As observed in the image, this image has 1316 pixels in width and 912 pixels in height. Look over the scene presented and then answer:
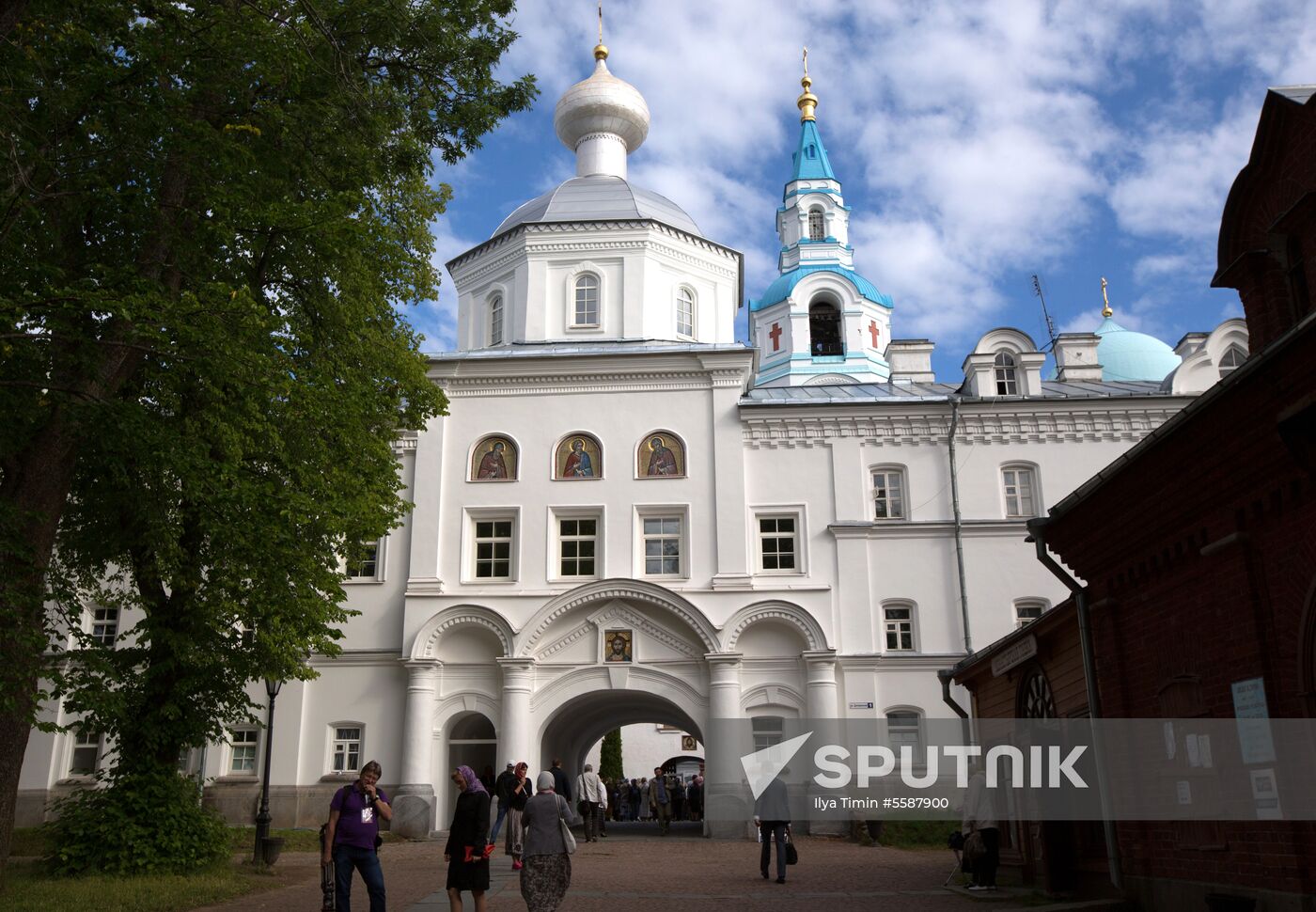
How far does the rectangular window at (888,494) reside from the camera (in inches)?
1059

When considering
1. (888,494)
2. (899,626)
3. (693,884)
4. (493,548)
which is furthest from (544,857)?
(888,494)

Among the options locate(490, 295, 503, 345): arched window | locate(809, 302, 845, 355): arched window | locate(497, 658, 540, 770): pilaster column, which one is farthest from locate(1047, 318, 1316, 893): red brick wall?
locate(809, 302, 845, 355): arched window

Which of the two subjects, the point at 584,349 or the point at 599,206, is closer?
the point at 584,349

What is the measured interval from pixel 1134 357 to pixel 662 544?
66.4 feet

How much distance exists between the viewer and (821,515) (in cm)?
2662

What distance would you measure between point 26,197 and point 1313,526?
1054 cm

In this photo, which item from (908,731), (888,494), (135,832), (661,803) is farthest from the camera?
(661,803)

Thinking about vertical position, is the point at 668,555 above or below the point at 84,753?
above

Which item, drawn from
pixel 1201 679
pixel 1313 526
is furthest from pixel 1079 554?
pixel 1313 526

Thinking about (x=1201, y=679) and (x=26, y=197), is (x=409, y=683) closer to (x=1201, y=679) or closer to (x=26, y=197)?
(x=26, y=197)

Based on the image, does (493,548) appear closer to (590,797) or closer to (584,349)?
(584,349)

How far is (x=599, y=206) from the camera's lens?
31.0 metres

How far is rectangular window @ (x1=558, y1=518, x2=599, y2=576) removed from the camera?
1046 inches

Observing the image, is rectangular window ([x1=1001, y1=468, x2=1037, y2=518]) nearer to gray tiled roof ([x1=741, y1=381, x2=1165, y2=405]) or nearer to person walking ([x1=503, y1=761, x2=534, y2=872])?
gray tiled roof ([x1=741, y1=381, x2=1165, y2=405])
